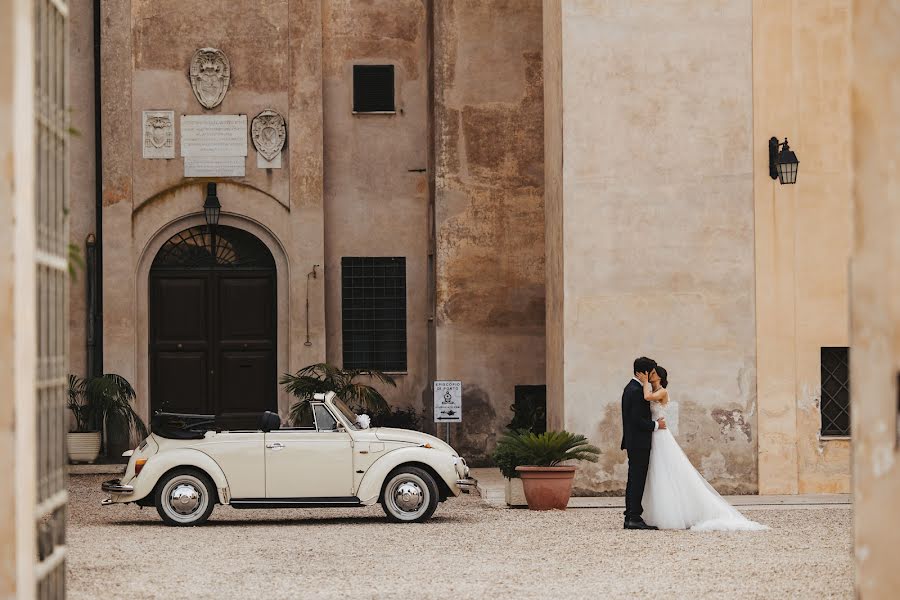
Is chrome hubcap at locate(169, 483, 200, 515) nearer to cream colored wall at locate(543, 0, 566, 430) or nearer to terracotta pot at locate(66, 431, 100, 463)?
cream colored wall at locate(543, 0, 566, 430)

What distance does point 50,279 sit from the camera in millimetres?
7105

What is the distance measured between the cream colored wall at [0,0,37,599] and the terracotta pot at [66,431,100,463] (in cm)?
1699

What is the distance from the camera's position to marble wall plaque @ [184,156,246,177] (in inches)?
942

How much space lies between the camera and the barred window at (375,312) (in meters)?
24.5

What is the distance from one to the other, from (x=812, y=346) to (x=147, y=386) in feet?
35.1

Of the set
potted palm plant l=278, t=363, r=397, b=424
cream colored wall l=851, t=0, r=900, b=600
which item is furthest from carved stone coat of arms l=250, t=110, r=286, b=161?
cream colored wall l=851, t=0, r=900, b=600

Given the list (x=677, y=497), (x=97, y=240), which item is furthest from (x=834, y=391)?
(x=97, y=240)

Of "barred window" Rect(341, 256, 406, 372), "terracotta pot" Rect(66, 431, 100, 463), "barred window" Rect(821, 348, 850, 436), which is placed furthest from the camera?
"barred window" Rect(341, 256, 406, 372)

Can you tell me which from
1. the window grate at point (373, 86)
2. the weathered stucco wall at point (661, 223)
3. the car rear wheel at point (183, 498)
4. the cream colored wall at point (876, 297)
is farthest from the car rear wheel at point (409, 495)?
the window grate at point (373, 86)

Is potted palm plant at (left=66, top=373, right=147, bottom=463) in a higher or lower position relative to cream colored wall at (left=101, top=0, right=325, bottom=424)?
lower

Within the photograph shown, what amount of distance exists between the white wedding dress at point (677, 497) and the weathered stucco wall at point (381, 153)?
10.2 meters

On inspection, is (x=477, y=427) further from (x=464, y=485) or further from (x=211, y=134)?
(x=464, y=485)

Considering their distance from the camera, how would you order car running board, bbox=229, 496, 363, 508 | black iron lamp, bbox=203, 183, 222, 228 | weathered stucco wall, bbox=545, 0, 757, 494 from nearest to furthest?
1. car running board, bbox=229, 496, 363, 508
2. weathered stucco wall, bbox=545, 0, 757, 494
3. black iron lamp, bbox=203, 183, 222, 228

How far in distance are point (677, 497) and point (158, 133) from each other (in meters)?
12.5
